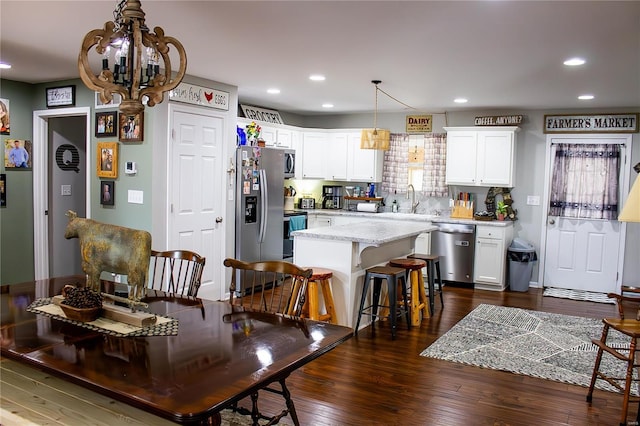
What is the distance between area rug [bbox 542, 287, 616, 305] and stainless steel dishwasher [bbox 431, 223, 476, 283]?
1.05 meters

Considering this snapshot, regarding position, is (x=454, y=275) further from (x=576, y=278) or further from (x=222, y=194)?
(x=222, y=194)

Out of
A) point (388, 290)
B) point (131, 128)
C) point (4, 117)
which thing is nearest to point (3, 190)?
point (4, 117)

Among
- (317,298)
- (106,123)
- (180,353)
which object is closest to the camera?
(180,353)

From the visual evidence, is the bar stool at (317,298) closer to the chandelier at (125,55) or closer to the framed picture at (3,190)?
the chandelier at (125,55)

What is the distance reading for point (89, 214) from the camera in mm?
5688

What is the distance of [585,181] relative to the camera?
7.14 m

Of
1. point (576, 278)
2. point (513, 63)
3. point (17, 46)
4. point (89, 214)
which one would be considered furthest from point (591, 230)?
point (17, 46)

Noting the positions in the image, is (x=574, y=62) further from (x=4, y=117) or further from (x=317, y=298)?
Answer: (x=4, y=117)

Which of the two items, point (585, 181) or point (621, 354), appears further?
point (585, 181)

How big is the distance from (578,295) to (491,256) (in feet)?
3.96

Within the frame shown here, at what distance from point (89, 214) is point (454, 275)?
467cm

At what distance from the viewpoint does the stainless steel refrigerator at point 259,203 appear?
20.0 feet

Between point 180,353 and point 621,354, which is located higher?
point 180,353

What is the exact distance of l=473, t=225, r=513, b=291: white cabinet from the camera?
696 centimetres
